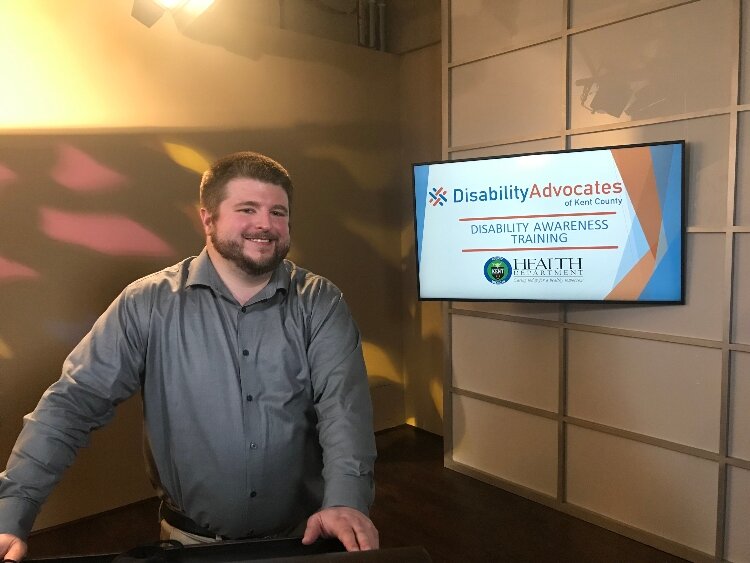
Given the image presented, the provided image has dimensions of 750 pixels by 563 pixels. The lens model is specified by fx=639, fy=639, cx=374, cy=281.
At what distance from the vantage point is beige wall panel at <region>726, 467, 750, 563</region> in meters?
2.55

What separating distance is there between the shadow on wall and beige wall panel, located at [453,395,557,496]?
4.54ft

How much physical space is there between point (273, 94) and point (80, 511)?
8.04 feet

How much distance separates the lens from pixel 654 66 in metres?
2.68

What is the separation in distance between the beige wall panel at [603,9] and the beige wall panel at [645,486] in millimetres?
1893

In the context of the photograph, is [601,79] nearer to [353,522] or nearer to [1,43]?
[353,522]

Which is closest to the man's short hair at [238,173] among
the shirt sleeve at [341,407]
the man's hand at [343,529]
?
the shirt sleeve at [341,407]

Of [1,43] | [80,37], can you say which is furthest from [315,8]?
[1,43]

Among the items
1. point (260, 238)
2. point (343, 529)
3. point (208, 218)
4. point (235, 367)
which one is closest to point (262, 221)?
point (260, 238)

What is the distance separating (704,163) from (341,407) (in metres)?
1.95

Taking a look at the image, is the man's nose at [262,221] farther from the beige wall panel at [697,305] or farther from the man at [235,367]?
the beige wall panel at [697,305]

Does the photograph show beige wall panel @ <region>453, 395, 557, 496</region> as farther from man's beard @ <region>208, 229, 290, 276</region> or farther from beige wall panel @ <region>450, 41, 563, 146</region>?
man's beard @ <region>208, 229, 290, 276</region>

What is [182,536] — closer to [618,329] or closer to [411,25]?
[618,329]

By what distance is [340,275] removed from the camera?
4129 millimetres

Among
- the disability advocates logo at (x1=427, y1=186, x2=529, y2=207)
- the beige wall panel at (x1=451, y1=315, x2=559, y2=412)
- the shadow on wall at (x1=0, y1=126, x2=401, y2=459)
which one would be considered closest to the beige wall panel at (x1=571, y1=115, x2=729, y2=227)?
the disability advocates logo at (x1=427, y1=186, x2=529, y2=207)
